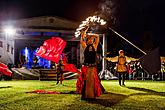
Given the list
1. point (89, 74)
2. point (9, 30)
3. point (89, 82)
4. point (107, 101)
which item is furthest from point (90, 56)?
point (9, 30)

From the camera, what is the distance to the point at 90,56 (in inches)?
403

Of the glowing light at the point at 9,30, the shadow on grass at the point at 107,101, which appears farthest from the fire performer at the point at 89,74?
the glowing light at the point at 9,30

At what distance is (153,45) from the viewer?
42625 millimetres

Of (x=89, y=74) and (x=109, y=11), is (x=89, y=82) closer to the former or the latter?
(x=89, y=74)

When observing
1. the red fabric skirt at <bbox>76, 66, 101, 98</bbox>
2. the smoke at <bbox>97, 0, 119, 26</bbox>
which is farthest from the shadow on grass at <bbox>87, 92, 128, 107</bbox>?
the smoke at <bbox>97, 0, 119, 26</bbox>

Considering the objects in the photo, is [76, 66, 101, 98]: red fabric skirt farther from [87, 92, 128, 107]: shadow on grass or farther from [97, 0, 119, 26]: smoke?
[97, 0, 119, 26]: smoke

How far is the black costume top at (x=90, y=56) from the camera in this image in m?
10.2

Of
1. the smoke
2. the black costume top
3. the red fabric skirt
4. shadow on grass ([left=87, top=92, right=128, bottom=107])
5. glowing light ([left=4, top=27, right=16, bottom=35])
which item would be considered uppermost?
the smoke

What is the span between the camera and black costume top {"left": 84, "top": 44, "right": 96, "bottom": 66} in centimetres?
1020

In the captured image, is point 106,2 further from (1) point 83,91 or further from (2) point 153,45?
(1) point 83,91

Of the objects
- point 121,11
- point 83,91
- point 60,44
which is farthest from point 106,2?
point 83,91

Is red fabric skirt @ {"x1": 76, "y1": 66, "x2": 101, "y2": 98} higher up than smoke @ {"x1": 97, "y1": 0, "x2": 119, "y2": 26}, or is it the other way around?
smoke @ {"x1": 97, "y1": 0, "x2": 119, "y2": 26}

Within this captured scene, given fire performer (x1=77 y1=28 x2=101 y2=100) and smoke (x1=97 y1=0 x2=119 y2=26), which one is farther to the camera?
smoke (x1=97 y1=0 x2=119 y2=26)

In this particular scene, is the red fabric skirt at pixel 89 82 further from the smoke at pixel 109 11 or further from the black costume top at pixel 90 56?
the smoke at pixel 109 11
